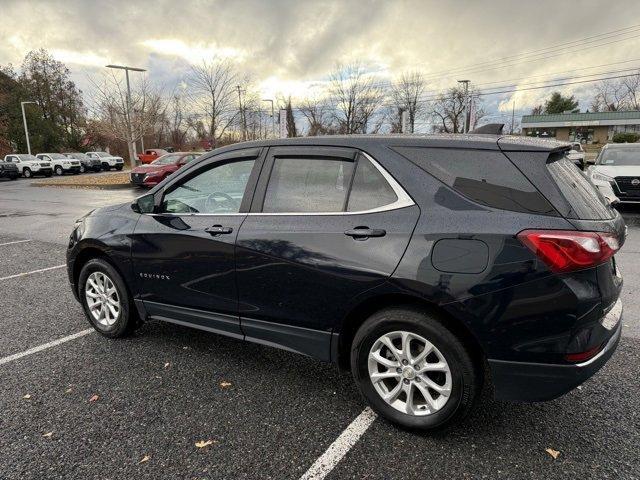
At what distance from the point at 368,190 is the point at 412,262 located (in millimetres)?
531

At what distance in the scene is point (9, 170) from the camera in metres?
32.7

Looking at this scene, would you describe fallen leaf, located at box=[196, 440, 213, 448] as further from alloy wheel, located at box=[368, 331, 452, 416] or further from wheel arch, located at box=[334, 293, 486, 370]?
alloy wheel, located at box=[368, 331, 452, 416]

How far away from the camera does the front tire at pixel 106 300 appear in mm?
3857

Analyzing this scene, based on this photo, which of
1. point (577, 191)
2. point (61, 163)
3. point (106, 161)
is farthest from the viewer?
point (106, 161)

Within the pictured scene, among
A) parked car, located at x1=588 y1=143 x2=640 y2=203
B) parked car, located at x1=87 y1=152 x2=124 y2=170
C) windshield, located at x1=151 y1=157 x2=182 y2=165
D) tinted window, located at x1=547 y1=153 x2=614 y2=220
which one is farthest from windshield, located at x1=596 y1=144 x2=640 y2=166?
parked car, located at x1=87 y1=152 x2=124 y2=170

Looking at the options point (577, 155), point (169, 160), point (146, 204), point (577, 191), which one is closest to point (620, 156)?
point (577, 155)

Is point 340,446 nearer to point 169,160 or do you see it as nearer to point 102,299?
point 102,299

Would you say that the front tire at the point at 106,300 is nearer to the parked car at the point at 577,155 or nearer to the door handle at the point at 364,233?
the door handle at the point at 364,233

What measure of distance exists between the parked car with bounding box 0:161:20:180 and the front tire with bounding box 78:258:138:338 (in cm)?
3537

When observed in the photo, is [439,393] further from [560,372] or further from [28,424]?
[28,424]

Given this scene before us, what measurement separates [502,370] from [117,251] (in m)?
3.05

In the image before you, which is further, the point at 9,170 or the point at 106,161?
the point at 106,161

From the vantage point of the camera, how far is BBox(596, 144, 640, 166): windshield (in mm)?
11469

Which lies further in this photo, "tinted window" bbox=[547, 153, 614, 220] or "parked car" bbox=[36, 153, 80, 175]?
"parked car" bbox=[36, 153, 80, 175]
